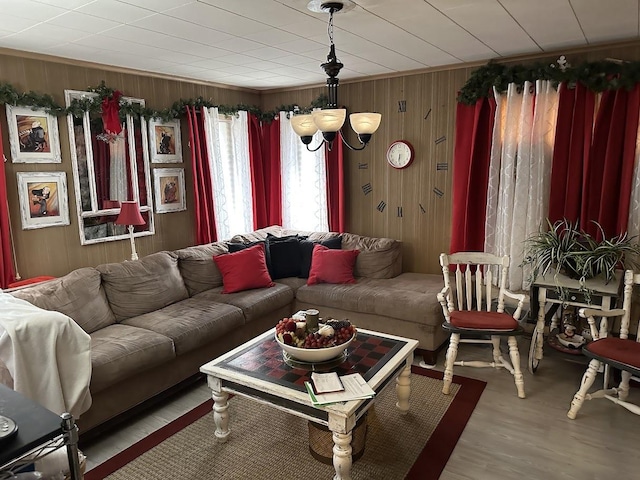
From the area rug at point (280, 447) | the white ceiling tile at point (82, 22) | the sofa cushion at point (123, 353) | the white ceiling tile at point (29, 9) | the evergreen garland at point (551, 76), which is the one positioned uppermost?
the white ceiling tile at point (82, 22)

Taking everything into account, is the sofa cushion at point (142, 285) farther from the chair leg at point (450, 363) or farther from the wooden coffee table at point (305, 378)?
the chair leg at point (450, 363)

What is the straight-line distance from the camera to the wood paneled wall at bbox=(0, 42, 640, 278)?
3658mm

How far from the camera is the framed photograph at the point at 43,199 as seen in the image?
3.52m

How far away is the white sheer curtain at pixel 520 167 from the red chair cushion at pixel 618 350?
124 centimetres

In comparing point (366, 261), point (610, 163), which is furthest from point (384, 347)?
point (610, 163)

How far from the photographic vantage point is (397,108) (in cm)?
467

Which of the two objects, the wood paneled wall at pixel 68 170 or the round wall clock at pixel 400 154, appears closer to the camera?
the wood paneled wall at pixel 68 170

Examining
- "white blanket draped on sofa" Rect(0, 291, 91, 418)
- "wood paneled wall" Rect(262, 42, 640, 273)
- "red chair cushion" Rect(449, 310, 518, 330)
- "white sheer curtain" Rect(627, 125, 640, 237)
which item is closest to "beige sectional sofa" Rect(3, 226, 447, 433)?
"white blanket draped on sofa" Rect(0, 291, 91, 418)

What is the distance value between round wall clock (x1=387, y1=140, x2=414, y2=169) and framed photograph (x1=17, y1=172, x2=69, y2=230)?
3042mm

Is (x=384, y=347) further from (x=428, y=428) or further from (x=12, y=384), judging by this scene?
(x=12, y=384)

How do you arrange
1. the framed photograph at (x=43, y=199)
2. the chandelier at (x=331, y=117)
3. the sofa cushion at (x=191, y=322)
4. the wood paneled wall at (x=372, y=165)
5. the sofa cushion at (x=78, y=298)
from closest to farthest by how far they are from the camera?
the chandelier at (x=331, y=117), the sofa cushion at (x=78, y=298), the sofa cushion at (x=191, y=322), the framed photograph at (x=43, y=199), the wood paneled wall at (x=372, y=165)

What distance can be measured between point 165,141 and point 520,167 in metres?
3.36

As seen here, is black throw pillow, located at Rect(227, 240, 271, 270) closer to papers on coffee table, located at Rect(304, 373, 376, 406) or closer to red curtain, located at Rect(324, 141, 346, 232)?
red curtain, located at Rect(324, 141, 346, 232)

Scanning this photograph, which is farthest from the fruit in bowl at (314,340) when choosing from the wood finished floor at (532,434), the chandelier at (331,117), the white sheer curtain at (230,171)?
the white sheer curtain at (230,171)
